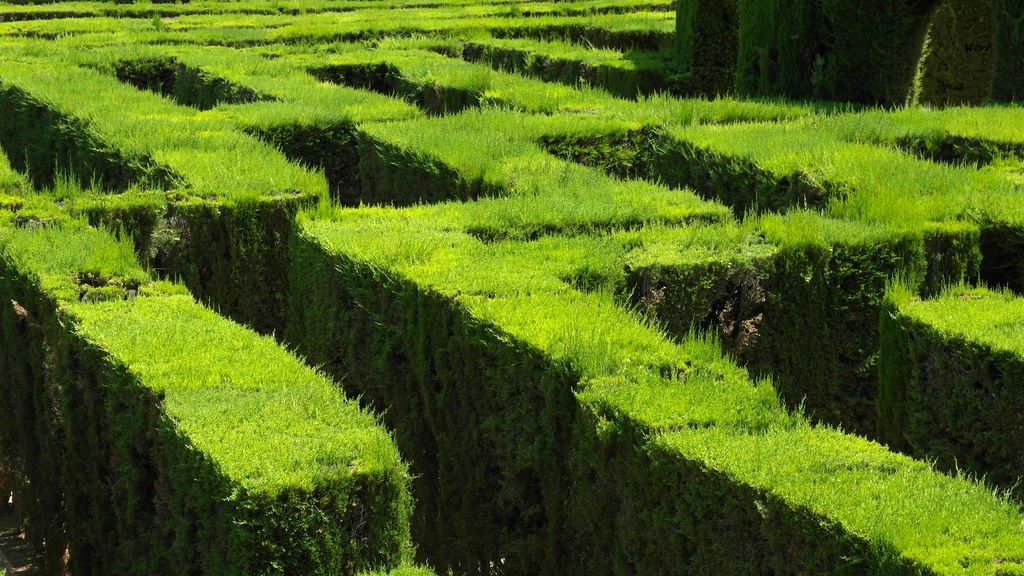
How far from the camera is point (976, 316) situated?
24.6ft

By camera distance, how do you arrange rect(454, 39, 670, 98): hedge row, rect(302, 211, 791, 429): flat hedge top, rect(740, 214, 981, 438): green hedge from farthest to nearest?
1. rect(454, 39, 670, 98): hedge row
2. rect(740, 214, 981, 438): green hedge
3. rect(302, 211, 791, 429): flat hedge top

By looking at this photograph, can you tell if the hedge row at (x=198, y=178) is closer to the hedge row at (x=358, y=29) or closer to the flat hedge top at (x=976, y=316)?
the flat hedge top at (x=976, y=316)

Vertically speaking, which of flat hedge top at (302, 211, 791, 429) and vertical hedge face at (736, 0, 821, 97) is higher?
vertical hedge face at (736, 0, 821, 97)

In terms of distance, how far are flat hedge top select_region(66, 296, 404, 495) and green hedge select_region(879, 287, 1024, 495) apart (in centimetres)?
310

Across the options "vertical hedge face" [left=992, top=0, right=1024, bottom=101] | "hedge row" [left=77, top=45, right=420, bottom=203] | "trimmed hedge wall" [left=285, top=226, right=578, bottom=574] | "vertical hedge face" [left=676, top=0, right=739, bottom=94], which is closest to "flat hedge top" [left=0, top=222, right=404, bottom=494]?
"trimmed hedge wall" [left=285, top=226, right=578, bottom=574]

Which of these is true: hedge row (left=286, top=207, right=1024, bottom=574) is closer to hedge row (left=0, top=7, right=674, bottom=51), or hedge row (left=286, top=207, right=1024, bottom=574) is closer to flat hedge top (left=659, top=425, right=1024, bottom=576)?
flat hedge top (left=659, top=425, right=1024, bottom=576)

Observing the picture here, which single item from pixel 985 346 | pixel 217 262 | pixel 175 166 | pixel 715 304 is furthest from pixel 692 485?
pixel 175 166

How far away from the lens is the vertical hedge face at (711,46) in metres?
17.2

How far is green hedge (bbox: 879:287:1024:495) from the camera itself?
699cm

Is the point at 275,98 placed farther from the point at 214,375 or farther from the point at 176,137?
the point at 214,375

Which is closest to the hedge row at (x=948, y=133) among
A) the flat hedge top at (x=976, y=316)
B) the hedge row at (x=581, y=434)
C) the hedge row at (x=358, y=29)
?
the flat hedge top at (x=976, y=316)

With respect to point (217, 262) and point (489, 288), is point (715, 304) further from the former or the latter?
point (217, 262)

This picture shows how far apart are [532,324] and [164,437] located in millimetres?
1971

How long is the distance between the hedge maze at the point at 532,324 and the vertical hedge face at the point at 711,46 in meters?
2.20
